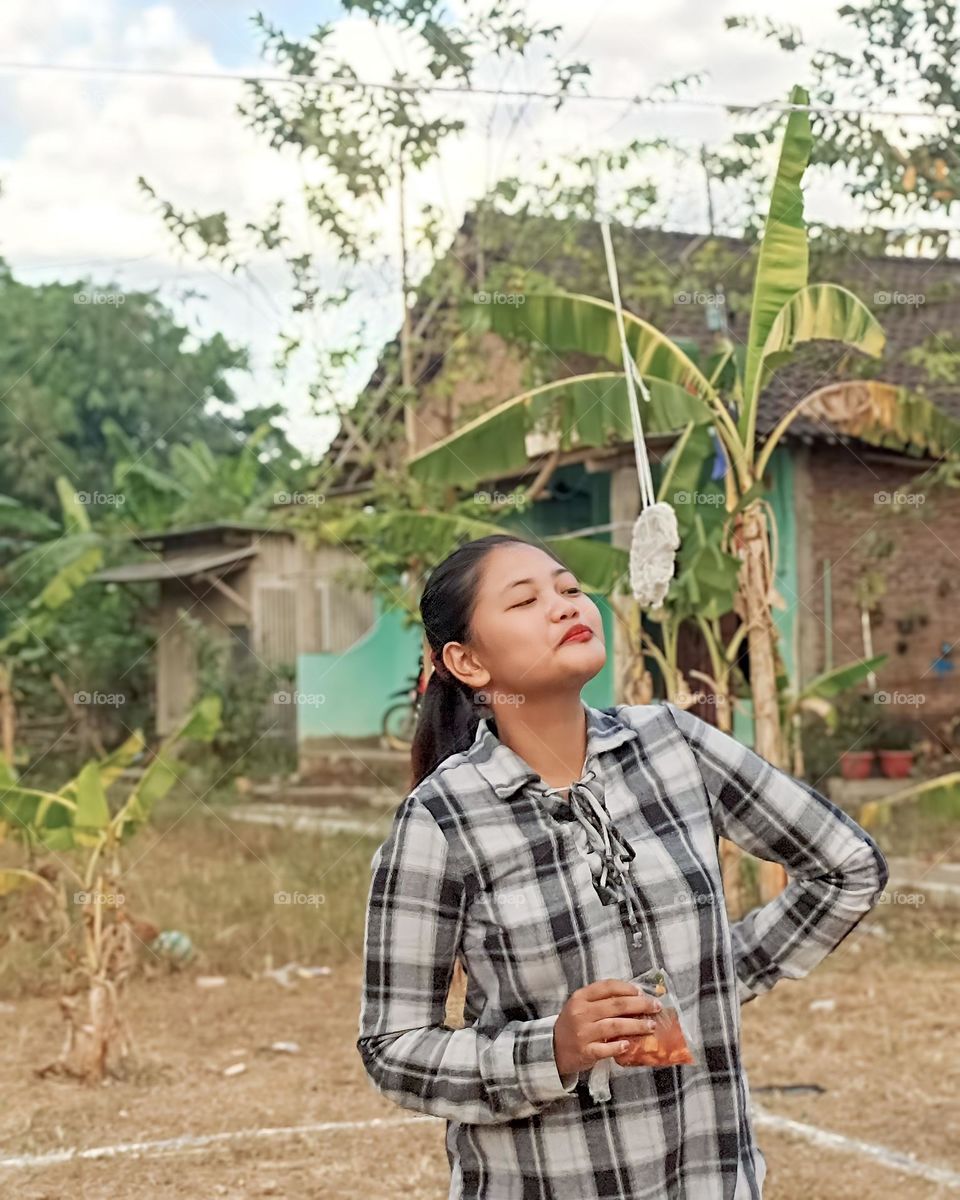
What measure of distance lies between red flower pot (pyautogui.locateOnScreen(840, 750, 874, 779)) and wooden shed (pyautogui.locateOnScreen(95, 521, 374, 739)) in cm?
574

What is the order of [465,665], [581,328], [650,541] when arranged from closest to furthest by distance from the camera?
1. [465,665]
2. [650,541]
3. [581,328]

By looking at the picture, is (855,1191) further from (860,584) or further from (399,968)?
(860,584)

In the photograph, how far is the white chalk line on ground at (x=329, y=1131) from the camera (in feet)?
15.9

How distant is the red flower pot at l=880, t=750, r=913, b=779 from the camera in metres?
12.4

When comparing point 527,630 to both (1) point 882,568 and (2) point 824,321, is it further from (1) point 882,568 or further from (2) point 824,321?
(1) point 882,568

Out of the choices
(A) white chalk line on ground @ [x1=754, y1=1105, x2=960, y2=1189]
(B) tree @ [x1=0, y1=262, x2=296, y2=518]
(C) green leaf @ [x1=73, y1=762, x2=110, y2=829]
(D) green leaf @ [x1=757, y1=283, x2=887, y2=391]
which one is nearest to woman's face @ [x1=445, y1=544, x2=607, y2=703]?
(A) white chalk line on ground @ [x1=754, y1=1105, x2=960, y2=1189]

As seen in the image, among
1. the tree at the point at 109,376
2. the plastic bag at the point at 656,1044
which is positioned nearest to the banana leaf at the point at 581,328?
the plastic bag at the point at 656,1044

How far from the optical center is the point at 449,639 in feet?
6.81

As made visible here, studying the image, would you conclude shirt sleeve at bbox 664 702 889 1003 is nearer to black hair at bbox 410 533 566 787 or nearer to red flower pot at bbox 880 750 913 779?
black hair at bbox 410 533 566 787

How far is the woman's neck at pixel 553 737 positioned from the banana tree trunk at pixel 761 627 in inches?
214

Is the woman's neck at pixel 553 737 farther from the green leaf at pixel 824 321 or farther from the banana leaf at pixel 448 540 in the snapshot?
the green leaf at pixel 824 321

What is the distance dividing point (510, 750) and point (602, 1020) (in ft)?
1.22

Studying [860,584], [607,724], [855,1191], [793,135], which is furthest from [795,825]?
[860,584]

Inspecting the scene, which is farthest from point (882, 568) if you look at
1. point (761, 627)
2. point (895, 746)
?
point (761, 627)
